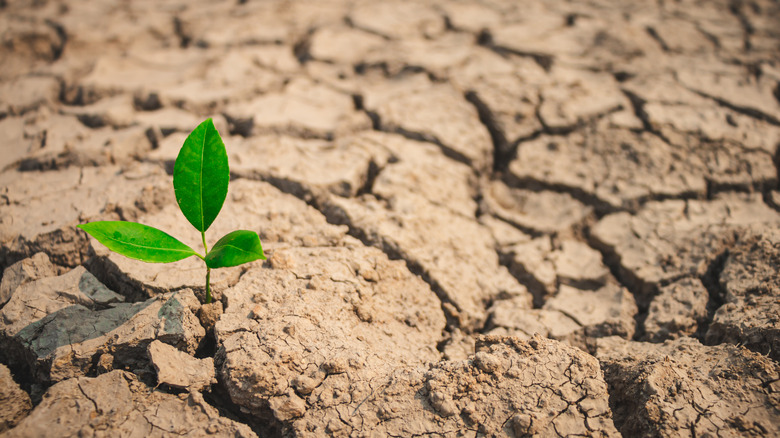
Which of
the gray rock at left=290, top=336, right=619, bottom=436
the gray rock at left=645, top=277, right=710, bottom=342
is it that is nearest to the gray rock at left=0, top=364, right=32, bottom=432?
the gray rock at left=290, top=336, right=619, bottom=436

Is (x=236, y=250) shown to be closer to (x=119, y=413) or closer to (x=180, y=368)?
(x=180, y=368)

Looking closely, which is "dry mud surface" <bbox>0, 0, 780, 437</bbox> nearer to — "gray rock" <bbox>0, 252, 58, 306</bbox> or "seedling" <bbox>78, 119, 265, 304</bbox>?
"gray rock" <bbox>0, 252, 58, 306</bbox>

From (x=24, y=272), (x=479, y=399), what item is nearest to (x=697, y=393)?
(x=479, y=399)

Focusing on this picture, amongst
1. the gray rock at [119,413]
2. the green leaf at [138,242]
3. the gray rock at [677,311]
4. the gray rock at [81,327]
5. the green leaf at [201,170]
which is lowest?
the gray rock at [677,311]

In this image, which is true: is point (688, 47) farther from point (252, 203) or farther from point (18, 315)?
point (18, 315)

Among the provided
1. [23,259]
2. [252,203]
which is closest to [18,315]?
[23,259]

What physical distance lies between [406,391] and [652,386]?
628 mm

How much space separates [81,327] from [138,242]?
1.00 feet

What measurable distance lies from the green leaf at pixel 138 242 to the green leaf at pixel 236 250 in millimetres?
60

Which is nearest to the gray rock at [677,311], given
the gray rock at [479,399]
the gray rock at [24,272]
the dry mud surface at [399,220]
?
the dry mud surface at [399,220]

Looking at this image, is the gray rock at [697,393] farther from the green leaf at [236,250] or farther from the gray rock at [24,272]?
the gray rock at [24,272]

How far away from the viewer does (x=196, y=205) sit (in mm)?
1198

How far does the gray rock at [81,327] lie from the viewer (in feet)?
3.78

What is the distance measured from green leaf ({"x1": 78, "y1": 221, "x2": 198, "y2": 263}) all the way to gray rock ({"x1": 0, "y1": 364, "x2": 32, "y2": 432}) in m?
0.44
